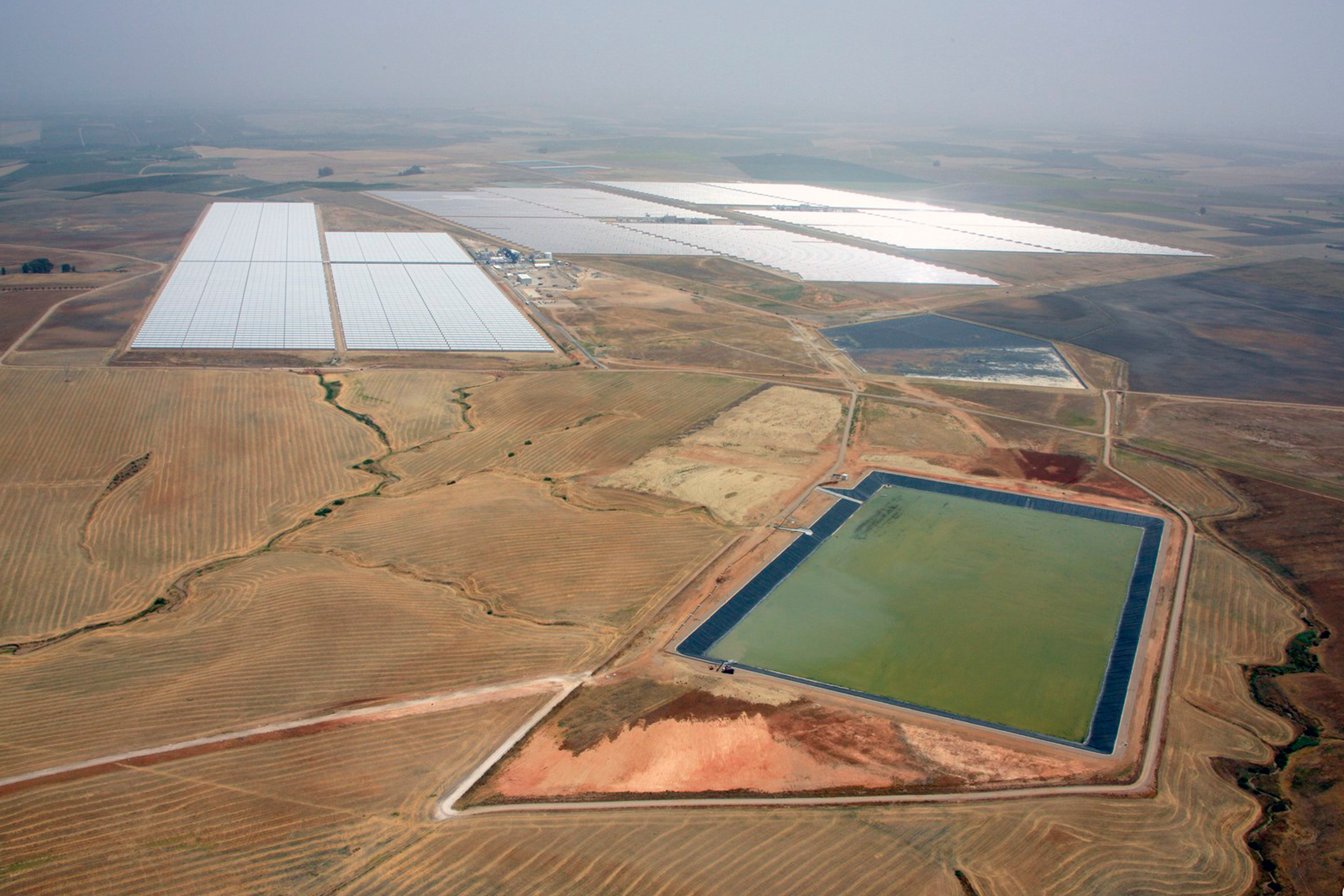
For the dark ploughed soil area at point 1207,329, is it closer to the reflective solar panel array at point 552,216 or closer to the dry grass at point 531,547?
the reflective solar panel array at point 552,216

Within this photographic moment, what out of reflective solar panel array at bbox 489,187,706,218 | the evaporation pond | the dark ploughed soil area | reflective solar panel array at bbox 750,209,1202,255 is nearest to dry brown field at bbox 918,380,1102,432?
the dark ploughed soil area

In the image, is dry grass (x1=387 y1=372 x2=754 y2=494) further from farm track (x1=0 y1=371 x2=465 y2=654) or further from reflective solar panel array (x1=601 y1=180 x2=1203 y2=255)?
reflective solar panel array (x1=601 y1=180 x2=1203 y2=255)

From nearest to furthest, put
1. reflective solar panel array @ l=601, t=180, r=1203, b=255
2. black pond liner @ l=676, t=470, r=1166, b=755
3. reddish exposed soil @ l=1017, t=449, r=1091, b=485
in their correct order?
black pond liner @ l=676, t=470, r=1166, b=755 < reddish exposed soil @ l=1017, t=449, r=1091, b=485 < reflective solar panel array @ l=601, t=180, r=1203, b=255

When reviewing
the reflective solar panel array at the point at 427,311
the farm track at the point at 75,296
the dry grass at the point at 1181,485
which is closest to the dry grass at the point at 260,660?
the dry grass at the point at 1181,485

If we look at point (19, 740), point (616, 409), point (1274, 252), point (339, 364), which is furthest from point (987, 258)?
point (19, 740)

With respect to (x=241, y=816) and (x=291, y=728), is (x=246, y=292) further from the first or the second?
(x=241, y=816)

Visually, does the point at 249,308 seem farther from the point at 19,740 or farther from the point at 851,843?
the point at 851,843
